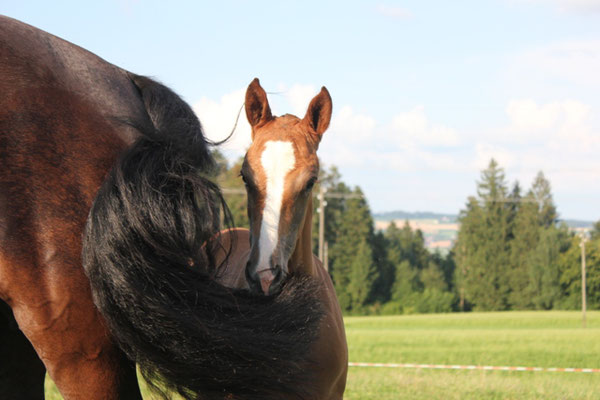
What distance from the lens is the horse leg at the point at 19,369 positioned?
9.30 ft

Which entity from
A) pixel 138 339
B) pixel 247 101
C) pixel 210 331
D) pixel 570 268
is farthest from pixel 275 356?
pixel 570 268

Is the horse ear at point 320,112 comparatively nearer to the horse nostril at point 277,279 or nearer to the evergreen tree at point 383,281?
the horse nostril at point 277,279

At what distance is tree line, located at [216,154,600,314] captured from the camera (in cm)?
6744

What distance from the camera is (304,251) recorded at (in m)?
4.04

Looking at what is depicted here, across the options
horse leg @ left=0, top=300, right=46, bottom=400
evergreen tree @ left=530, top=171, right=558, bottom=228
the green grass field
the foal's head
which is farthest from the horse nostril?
evergreen tree @ left=530, top=171, right=558, bottom=228

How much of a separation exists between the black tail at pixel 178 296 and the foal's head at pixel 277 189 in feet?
3.03

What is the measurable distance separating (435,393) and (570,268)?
63953mm

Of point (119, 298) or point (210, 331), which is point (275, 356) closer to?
point (210, 331)

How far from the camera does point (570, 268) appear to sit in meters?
67.2

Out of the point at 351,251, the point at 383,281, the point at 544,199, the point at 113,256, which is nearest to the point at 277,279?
the point at 113,256

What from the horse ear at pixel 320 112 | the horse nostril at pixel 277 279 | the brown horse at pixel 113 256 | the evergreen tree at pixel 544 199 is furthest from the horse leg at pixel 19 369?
the evergreen tree at pixel 544 199

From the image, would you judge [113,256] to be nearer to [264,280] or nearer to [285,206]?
[264,280]

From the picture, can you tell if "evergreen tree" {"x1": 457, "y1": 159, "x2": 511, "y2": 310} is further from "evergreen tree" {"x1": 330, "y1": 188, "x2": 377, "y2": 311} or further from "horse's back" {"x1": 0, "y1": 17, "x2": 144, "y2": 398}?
"horse's back" {"x1": 0, "y1": 17, "x2": 144, "y2": 398}

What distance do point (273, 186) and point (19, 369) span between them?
1.49 metres
